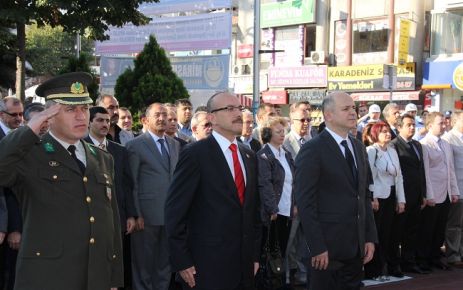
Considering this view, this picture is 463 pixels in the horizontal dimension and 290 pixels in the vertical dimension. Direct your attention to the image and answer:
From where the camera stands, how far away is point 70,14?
1344 centimetres

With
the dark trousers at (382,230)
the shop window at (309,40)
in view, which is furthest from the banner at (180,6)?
the shop window at (309,40)

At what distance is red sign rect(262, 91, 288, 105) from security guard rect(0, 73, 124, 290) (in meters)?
26.2

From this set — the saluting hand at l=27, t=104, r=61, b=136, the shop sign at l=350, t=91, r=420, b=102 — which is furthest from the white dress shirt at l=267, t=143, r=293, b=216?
the shop sign at l=350, t=91, r=420, b=102

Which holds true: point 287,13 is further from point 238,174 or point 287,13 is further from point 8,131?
point 238,174

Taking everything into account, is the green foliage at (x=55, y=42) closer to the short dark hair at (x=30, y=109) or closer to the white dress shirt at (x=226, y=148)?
the short dark hair at (x=30, y=109)

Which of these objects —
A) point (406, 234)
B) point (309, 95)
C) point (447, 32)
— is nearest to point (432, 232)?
point (406, 234)

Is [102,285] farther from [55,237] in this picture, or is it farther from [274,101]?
[274,101]

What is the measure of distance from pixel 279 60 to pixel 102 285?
27.0 metres

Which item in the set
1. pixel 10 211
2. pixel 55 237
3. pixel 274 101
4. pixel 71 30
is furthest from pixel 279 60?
pixel 55 237

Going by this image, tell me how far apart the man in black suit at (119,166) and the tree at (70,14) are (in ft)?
23.5

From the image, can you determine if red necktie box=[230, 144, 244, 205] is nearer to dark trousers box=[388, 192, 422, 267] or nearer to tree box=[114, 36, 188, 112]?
dark trousers box=[388, 192, 422, 267]

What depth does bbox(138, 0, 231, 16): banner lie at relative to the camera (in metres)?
14.2

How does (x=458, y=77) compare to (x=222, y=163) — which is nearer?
(x=222, y=163)

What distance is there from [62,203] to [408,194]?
592 centimetres
